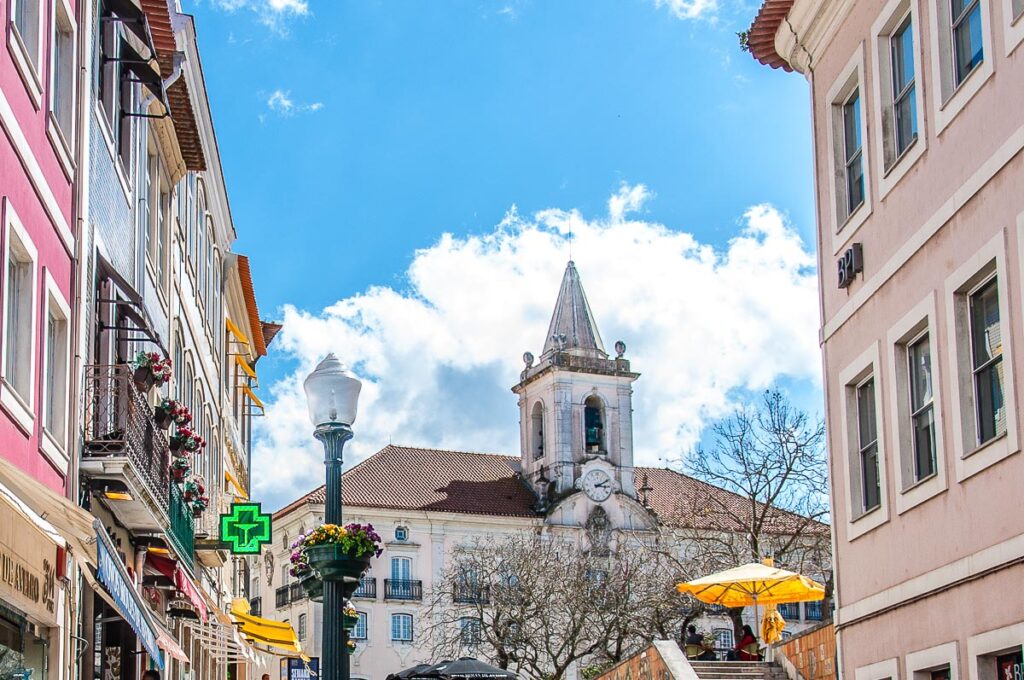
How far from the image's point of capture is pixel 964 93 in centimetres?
1416

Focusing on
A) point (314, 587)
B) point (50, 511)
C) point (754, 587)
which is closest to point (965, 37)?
point (314, 587)

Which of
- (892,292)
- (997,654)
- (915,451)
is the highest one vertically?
(892,292)

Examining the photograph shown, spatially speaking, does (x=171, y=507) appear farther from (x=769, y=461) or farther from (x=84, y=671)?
(x=769, y=461)

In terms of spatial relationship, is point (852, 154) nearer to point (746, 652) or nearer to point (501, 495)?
point (746, 652)

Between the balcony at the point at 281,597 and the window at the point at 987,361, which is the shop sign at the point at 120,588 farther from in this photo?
the balcony at the point at 281,597

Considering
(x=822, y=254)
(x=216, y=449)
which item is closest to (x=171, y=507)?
(x=822, y=254)

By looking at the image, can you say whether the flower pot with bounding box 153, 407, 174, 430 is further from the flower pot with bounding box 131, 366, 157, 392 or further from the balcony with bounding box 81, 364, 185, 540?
the flower pot with bounding box 131, 366, 157, 392

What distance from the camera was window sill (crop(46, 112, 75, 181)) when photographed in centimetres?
1505

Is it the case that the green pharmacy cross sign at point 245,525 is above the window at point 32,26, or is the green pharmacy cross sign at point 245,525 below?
below

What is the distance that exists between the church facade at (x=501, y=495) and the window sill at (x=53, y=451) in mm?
62728

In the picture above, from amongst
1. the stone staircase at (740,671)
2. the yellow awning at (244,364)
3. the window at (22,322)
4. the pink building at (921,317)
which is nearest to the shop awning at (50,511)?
the window at (22,322)

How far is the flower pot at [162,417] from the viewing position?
2000 cm

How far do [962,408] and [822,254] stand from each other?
4895 millimetres

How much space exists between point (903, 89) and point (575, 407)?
78569 millimetres
